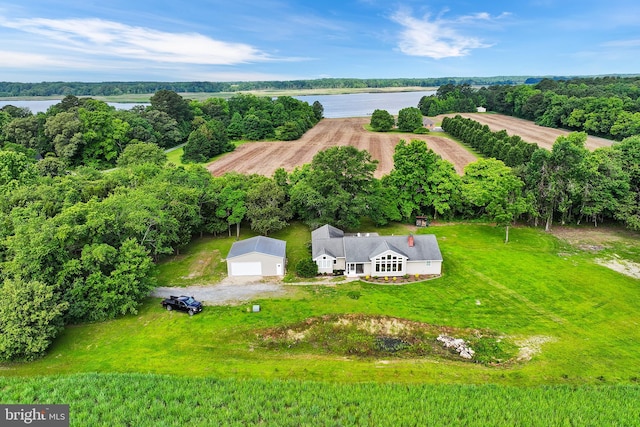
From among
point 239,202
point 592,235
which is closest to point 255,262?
point 239,202

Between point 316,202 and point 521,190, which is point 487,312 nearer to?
point 316,202

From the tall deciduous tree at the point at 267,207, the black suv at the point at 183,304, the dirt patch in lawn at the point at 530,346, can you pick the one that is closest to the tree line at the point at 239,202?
the tall deciduous tree at the point at 267,207

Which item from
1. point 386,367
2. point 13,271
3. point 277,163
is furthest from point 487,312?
point 277,163

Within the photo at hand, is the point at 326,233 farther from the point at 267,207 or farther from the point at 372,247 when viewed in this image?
the point at 267,207

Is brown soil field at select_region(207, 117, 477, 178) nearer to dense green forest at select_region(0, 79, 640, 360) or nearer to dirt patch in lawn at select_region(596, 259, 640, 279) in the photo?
dense green forest at select_region(0, 79, 640, 360)

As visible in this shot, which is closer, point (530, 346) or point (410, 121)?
point (530, 346)
